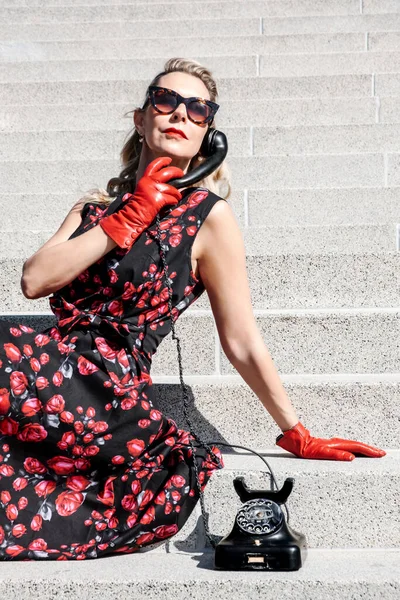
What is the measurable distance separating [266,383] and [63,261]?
24.9 inches

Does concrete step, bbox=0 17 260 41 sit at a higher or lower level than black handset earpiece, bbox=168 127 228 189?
higher

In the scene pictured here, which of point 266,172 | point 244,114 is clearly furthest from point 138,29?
point 266,172

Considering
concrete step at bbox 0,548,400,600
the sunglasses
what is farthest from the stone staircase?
the sunglasses

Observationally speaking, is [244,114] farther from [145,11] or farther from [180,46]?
[145,11]

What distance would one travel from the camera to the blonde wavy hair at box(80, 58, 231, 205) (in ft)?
8.38

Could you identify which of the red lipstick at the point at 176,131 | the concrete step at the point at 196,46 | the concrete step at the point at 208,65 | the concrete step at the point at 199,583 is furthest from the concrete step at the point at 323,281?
the concrete step at the point at 196,46

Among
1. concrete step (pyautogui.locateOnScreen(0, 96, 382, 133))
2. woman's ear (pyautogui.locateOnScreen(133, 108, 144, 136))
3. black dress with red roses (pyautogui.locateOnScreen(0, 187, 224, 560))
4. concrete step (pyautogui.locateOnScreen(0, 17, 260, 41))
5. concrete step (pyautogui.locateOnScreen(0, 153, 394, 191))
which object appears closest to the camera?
black dress with red roses (pyautogui.locateOnScreen(0, 187, 224, 560))

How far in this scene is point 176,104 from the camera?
8.05 ft

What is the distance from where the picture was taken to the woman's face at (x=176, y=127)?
2459 mm

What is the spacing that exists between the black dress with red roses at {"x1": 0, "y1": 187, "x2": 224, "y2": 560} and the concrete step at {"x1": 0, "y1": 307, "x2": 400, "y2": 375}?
0.52m

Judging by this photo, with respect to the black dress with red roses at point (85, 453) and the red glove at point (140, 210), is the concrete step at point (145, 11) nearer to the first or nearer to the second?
the red glove at point (140, 210)

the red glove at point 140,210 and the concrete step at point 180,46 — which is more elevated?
the concrete step at point 180,46

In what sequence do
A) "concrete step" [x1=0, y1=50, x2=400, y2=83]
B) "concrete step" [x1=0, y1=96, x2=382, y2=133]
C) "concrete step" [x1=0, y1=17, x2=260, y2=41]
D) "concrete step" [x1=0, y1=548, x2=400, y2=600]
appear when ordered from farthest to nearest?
"concrete step" [x1=0, y1=17, x2=260, y2=41] → "concrete step" [x1=0, y1=50, x2=400, y2=83] → "concrete step" [x1=0, y1=96, x2=382, y2=133] → "concrete step" [x1=0, y1=548, x2=400, y2=600]

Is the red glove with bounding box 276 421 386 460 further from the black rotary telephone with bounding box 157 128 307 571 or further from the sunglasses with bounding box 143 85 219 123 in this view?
the sunglasses with bounding box 143 85 219 123
